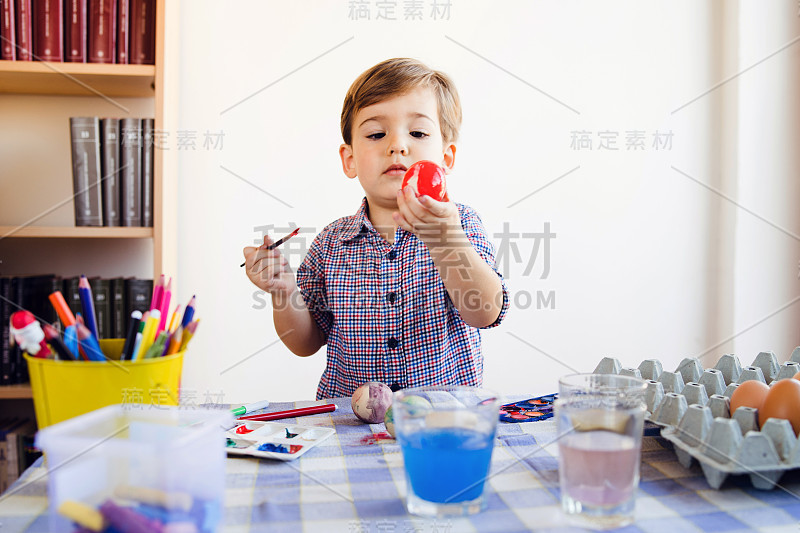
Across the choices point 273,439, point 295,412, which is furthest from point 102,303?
point 273,439

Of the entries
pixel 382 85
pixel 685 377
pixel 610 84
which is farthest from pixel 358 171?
pixel 610 84

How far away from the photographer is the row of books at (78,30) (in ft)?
5.00

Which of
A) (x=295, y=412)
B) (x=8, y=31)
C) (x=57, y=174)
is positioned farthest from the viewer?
(x=57, y=174)

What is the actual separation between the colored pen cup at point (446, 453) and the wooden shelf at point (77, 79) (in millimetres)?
1304

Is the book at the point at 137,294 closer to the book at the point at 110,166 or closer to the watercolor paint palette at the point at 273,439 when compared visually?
the book at the point at 110,166

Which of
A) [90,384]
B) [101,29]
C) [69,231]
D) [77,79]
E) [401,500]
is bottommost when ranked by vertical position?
[401,500]

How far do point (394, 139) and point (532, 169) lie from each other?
100 centimetres

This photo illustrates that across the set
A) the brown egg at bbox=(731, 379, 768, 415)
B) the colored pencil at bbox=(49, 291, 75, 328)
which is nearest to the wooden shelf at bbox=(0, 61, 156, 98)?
the colored pencil at bbox=(49, 291, 75, 328)

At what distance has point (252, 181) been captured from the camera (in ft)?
6.27

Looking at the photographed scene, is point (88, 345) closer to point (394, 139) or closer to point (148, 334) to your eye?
point (148, 334)

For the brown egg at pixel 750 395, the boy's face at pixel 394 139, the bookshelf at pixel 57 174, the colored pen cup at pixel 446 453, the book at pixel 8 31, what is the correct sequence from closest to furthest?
the colored pen cup at pixel 446 453, the brown egg at pixel 750 395, the boy's face at pixel 394 139, the book at pixel 8 31, the bookshelf at pixel 57 174

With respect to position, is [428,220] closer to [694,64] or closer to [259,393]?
[259,393]

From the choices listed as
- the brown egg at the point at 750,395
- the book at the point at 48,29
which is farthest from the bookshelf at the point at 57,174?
the brown egg at the point at 750,395

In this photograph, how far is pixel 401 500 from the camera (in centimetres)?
58
